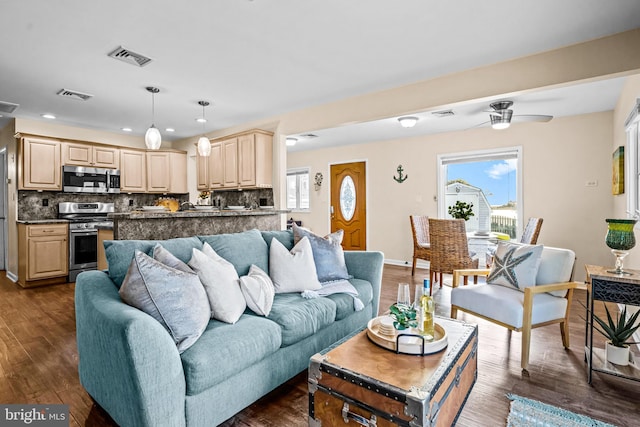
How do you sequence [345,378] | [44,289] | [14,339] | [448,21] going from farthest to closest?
[44,289], [14,339], [448,21], [345,378]

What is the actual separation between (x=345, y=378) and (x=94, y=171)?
226 inches

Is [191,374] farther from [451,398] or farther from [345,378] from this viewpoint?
[451,398]

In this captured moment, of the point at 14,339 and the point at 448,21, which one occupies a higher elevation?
the point at 448,21

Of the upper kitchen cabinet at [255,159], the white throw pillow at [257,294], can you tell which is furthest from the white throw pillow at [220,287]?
the upper kitchen cabinet at [255,159]

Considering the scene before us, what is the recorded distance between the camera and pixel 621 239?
2.16m

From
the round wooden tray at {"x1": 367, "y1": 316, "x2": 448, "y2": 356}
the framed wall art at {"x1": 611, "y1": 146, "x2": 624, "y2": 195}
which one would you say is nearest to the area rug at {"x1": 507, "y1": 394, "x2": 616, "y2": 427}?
the round wooden tray at {"x1": 367, "y1": 316, "x2": 448, "y2": 356}

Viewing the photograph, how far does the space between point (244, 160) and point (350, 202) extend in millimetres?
2803

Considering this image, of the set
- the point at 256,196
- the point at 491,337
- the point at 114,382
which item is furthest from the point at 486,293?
the point at 256,196

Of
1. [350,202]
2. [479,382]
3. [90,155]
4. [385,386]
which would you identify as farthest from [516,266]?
[90,155]

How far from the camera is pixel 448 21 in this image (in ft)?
7.77

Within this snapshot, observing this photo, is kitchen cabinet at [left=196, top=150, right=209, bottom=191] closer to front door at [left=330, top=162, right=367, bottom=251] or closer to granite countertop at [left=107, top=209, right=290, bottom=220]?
granite countertop at [left=107, top=209, right=290, bottom=220]

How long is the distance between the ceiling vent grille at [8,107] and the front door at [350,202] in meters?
5.19

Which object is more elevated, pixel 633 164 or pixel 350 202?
pixel 633 164

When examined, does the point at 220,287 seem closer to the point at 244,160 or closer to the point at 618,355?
the point at 618,355
